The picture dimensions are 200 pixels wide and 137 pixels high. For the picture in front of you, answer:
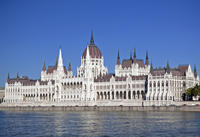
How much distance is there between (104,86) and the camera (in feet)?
541

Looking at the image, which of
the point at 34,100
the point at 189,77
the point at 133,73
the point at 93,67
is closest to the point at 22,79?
the point at 34,100

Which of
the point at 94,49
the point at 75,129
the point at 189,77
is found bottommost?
the point at 75,129

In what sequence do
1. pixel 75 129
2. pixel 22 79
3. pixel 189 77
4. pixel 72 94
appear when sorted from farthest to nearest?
pixel 22 79, pixel 72 94, pixel 189 77, pixel 75 129

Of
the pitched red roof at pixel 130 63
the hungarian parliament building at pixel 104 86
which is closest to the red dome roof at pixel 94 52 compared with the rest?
the hungarian parliament building at pixel 104 86

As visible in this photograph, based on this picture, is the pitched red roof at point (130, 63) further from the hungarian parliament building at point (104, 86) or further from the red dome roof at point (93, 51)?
the red dome roof at point (93, 51)

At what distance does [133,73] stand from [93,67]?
54.4ft

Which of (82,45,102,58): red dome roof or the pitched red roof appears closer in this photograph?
the pitched red roof

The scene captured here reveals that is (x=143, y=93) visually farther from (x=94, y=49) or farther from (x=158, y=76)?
(x=94, y=49)

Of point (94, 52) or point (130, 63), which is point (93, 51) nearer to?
point (94, 52)

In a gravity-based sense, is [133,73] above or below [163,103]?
above

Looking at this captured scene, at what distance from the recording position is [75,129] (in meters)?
73.6

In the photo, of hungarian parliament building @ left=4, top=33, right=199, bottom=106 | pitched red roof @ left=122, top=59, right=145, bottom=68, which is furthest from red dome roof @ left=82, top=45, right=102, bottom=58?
pitched red roof @ left=122, top=59, right=145, bottom=68

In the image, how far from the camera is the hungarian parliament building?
144625 mm

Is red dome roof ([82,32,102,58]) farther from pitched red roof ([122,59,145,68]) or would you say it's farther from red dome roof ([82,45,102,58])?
pitched red roof ([122,59,145,68])
